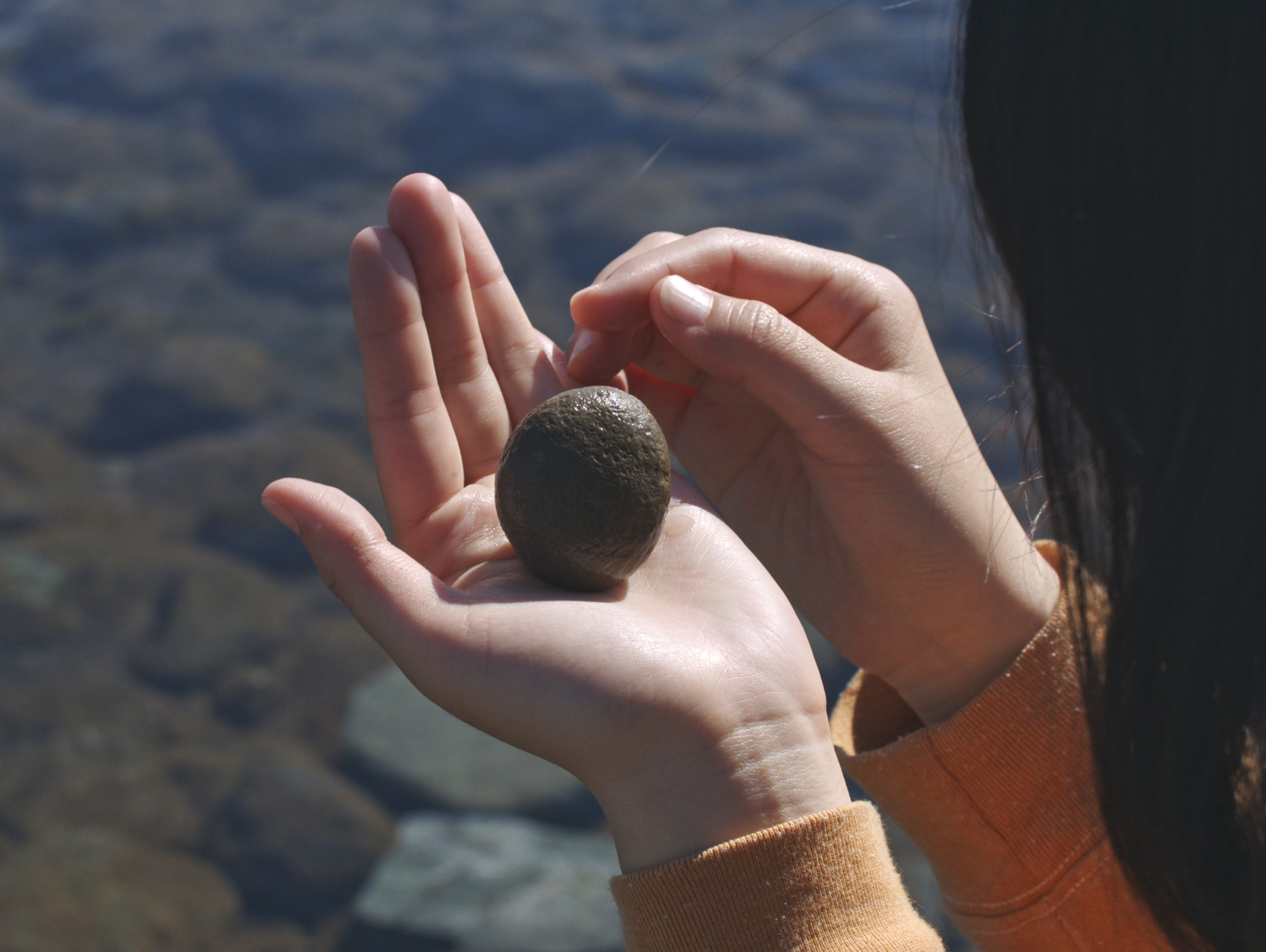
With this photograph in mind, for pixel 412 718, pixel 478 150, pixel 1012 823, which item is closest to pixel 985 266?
pixel 1012 823

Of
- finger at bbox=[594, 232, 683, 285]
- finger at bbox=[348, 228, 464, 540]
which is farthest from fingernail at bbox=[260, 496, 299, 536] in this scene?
finger at bbox=[594, 232, 683, 285]

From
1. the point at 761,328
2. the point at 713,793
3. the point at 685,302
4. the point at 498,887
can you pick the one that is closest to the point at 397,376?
the point at 685,302

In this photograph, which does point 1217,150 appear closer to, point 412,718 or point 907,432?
point 907,432

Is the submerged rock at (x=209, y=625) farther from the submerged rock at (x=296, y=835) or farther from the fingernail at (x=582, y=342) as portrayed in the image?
the fingernail at (x=582, y=342)

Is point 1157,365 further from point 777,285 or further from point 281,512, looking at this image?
point 281,512

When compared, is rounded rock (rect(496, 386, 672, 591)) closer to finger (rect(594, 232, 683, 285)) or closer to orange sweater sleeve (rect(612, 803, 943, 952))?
finger (rect(594, 232, 683, 285))

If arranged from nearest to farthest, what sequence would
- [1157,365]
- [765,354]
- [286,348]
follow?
1. [1157,365]
2. [765,354]
3. [286,348]

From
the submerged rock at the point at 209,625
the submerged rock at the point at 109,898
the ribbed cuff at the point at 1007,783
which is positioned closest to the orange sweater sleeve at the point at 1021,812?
the ribbed cuff at the point at 1007,783
